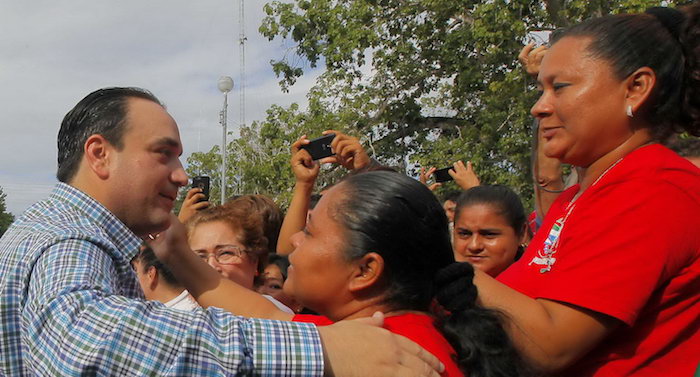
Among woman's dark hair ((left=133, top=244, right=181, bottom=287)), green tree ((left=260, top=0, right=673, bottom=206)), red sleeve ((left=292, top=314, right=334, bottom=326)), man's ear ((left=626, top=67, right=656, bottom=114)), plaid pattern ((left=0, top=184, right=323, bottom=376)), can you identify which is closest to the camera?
plaid pattern ((left=0, top=184, right=323, bottom=376))

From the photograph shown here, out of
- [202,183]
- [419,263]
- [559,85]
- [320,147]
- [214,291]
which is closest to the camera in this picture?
[419,263]

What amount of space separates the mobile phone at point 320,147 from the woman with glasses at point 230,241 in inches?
19.9

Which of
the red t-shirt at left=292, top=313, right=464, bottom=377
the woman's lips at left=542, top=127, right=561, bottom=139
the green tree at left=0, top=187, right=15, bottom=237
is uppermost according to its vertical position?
the woman's lips at left=542, top=127, right=561, bottom=139

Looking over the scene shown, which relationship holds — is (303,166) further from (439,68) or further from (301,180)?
(439,68)

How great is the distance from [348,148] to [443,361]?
91.1 inches

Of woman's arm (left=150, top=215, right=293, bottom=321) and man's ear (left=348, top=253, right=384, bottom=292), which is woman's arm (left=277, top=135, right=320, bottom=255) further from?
man's ear (left=348, top=253, right=384, bottom=292)

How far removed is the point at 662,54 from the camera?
192 cm

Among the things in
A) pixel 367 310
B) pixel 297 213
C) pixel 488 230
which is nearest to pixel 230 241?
pixel 297 213

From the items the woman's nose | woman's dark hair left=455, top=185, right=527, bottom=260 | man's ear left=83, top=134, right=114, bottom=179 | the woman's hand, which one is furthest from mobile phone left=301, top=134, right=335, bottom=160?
the woman's nose

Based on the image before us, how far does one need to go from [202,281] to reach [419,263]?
97 centimetres

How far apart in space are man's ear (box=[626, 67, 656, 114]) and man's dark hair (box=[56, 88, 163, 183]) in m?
1.51

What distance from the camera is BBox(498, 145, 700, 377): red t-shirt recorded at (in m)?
1.65

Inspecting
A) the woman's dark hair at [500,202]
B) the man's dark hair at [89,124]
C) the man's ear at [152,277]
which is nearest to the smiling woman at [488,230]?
the woman's dark hair at [500,202]

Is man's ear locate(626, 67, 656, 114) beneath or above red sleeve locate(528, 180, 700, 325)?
above
